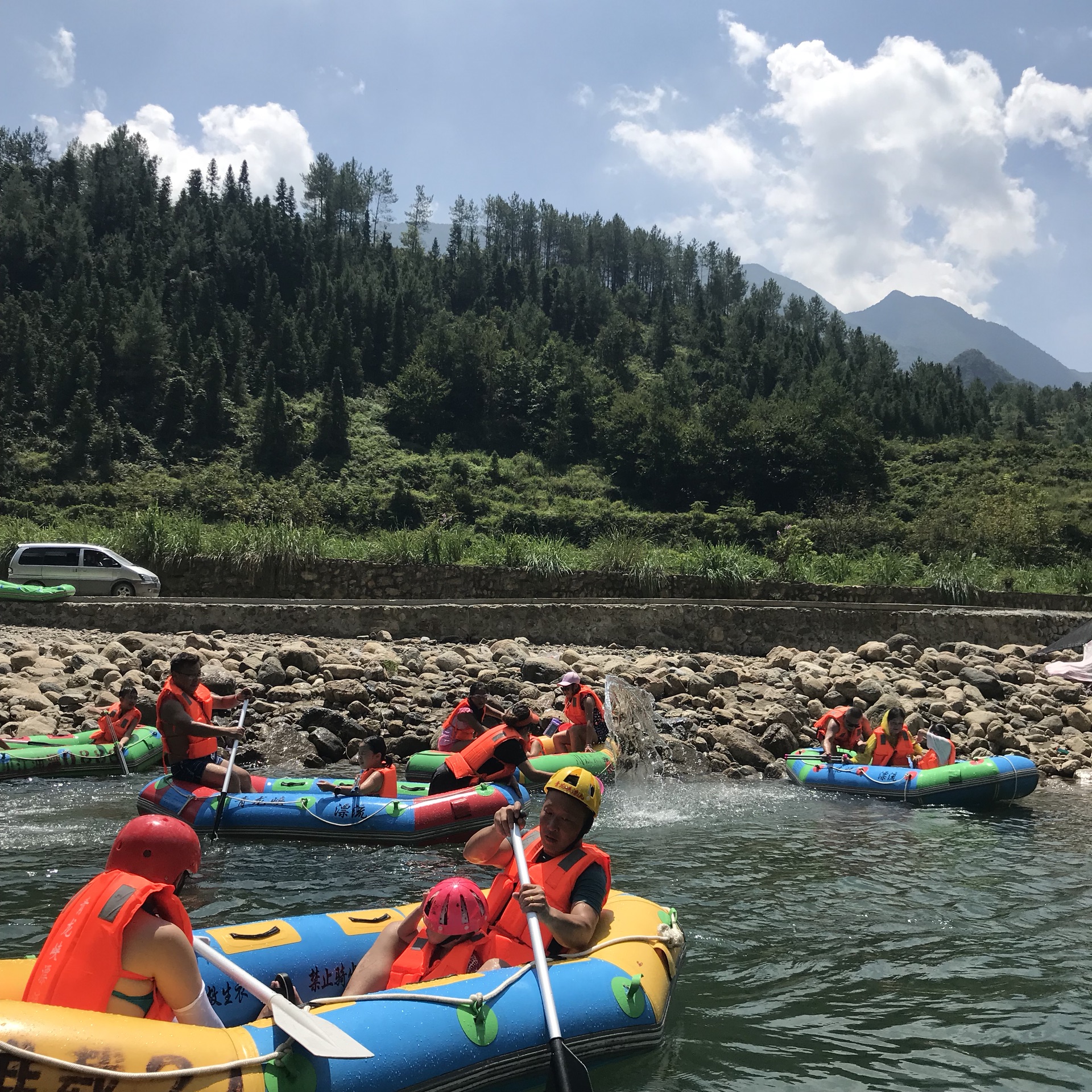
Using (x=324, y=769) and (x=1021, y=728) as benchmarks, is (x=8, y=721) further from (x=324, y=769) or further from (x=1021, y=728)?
(x=1021, y=728)

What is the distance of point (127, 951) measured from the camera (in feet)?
10.1

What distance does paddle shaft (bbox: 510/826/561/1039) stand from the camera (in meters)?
3.93

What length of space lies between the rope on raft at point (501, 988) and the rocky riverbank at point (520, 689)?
268 inches

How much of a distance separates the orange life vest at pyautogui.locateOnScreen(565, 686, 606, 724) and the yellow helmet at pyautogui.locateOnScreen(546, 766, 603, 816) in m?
6.17

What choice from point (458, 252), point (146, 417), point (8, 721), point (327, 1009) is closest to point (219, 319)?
point (146, 417)

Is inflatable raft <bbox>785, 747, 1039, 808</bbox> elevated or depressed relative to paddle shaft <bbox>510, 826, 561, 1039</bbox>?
depressed

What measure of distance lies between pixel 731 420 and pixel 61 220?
57.0 metres

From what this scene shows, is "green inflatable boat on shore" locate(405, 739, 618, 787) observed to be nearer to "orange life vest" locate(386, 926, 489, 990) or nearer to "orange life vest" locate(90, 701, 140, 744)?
"orange life vest" locate(90, 701, 140, 744)

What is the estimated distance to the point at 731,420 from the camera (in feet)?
189

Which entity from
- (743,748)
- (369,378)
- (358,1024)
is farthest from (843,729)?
(369,378)

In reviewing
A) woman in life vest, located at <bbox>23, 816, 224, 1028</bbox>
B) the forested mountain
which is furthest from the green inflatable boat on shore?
the forested mountain

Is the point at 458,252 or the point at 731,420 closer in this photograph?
the point at 731,420

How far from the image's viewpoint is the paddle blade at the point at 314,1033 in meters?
3.28

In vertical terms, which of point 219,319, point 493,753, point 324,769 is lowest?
point 324,769
